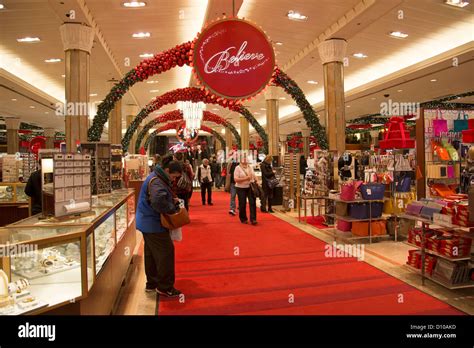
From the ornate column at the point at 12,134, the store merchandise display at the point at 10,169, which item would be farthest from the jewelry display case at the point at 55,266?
the ornate column at the point at 12,134

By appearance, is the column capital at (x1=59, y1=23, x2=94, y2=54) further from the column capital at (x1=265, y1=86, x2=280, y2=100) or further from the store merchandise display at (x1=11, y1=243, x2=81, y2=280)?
the column capital at (x1=265, y1=86, x2=280, y2=100)

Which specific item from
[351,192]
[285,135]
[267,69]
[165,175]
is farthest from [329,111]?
[285,135]

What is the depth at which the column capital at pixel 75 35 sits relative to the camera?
7766 millimetres

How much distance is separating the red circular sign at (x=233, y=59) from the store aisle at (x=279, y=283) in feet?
7.74

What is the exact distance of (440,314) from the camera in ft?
11.7

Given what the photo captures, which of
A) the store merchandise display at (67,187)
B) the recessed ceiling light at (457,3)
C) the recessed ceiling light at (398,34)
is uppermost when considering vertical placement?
the recessed ceiling light at (398,34)

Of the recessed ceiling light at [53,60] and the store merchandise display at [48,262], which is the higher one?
the recessed ceiling light at [53,60]

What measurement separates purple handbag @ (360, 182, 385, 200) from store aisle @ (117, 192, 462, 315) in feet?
3.73

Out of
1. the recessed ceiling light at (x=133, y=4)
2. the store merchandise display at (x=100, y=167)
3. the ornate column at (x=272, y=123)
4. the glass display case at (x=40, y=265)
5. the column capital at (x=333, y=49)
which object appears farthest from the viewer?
the ornate column at (x=272, y=123)

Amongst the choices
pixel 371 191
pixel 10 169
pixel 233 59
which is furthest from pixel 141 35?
pixel 371 191

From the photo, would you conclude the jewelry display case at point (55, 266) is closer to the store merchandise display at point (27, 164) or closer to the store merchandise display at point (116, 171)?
the store merchandise display at point (116, 171)
